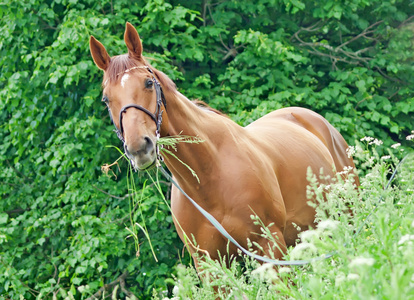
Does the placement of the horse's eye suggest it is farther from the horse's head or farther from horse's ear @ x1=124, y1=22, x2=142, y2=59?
horse's ear @ x1=124, y1=22, x2=142, y2=59

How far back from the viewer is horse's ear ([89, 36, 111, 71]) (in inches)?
149

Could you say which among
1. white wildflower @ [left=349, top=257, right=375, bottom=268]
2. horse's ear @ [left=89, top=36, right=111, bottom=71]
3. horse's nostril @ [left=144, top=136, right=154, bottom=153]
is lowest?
horse's nostril @ [left=144, top=136, right=154, bottom=153]

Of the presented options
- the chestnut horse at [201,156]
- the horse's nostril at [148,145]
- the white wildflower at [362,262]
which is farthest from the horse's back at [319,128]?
the white wildflower at [362,262]

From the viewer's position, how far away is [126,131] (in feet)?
10.9

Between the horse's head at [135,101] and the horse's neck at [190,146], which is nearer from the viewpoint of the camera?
the horse's head at [135,101]

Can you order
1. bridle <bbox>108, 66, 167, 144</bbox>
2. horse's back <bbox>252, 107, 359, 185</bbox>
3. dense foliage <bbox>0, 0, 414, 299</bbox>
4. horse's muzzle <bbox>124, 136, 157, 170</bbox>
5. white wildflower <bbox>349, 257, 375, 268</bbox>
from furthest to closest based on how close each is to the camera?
dense foliage <bbox>0, 0, 414, 299</bbox> → horse's back <bbox>252, 107, 359, 185</bbox> → bridle <bbox>108, 66, 167, 144</bbox> → horse's muzzle <bbox>124, 136, 157, 170</bbox> → white wildflower <bbox>349, 257, 375, 268</bbox>

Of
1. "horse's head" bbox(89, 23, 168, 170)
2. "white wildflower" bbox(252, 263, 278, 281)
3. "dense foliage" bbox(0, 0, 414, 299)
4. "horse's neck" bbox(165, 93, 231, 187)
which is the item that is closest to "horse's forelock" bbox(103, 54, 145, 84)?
"horse's head" bbox(89, 23, 168, 170)

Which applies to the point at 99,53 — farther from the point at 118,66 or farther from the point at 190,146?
the point at 190,146

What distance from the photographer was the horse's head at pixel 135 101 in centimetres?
329

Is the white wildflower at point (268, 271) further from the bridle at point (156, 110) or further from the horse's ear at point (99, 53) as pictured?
the horse's ear at point (99, 53)

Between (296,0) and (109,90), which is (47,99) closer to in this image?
(296,0)

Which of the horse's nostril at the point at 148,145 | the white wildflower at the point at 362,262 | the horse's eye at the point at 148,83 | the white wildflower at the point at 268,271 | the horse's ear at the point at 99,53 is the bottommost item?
the horse's nostril at the point at 148,145

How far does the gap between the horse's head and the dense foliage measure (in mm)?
2725

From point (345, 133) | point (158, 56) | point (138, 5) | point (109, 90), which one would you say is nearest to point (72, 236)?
point (158, 56)
